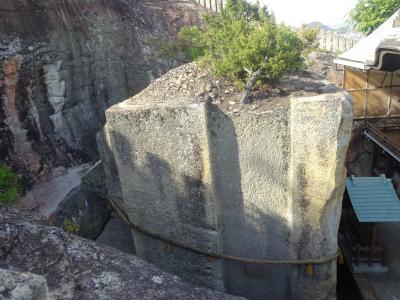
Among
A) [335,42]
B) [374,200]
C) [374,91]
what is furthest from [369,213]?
[335,42]

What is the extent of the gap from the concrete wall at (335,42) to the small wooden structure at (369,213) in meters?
10.7

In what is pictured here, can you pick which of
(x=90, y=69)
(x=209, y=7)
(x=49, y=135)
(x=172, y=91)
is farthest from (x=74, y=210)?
(x=209, y=7)

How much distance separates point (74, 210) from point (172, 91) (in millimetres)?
3703

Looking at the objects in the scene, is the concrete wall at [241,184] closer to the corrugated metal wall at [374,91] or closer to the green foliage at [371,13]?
the corrugated metal wall at [374,91]

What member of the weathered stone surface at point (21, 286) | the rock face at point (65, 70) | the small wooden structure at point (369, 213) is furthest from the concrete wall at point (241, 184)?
the rock face at point (65, 70)

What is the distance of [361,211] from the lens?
20.8 ft

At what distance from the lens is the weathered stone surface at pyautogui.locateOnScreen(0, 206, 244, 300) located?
2623 mm

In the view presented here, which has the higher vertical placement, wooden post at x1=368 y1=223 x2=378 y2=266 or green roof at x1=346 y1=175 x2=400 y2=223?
green roof at x1=346 y1=175 x2=400 y2=223

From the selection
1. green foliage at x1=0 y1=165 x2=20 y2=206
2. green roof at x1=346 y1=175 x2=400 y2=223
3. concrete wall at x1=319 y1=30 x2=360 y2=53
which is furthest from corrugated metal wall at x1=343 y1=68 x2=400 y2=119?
green foliage at x1=0 y1=165 x2=20 y2=206

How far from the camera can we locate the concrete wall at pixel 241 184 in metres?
4.50

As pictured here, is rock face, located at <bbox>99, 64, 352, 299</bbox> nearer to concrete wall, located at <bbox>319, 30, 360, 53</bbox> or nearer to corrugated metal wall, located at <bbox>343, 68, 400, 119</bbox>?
corrugated metal wall, located at <bbox>343, 68, 400, 119</bbox>

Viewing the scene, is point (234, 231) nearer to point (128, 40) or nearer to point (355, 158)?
point (355, 158)

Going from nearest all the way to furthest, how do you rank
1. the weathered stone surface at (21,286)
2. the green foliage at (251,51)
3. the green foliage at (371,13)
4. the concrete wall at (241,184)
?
1. the weathered stone surface at (21,286)
2. the concrete wall at (241,184)
3. the green foliage at (251,51)
4. the green foliage at (371,13)

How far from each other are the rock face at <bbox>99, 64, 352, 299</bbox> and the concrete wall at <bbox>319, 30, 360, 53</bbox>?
38.5 feet
